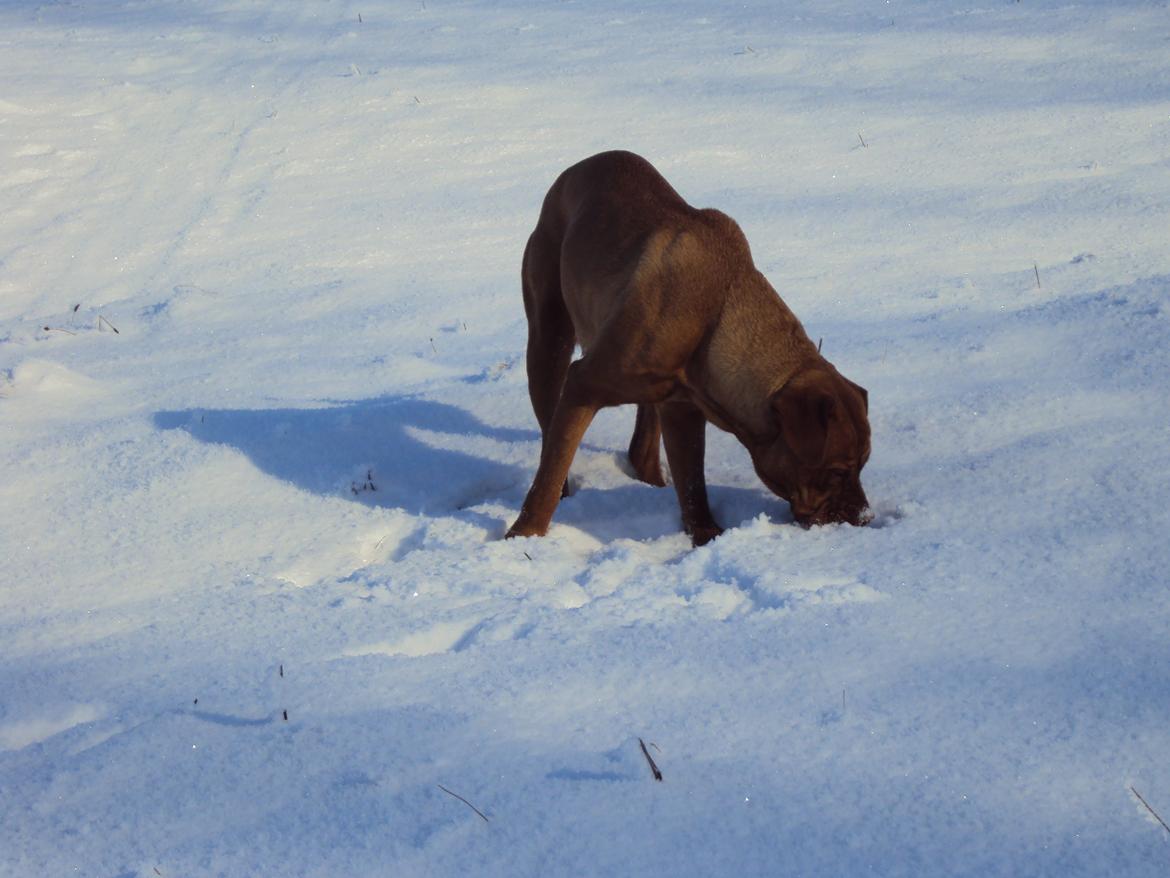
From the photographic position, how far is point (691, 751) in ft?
7.97

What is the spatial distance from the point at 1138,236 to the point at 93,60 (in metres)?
11.0

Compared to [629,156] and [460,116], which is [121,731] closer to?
[629,156]

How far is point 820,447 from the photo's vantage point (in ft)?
12.2

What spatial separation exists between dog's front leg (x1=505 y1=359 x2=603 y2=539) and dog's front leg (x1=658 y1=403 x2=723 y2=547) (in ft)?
0.91

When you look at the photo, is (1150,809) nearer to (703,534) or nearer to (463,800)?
(463,800)

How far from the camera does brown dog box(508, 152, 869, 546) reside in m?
3.78

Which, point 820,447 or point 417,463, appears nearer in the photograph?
point 820,447

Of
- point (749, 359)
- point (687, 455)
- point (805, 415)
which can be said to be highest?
point (749, 359)

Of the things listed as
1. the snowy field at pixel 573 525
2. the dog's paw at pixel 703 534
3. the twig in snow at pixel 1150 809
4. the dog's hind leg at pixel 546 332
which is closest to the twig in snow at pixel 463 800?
the snowy field at pixel 573 525

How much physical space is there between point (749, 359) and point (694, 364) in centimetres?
19

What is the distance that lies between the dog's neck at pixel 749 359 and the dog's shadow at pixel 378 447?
1.13 meters

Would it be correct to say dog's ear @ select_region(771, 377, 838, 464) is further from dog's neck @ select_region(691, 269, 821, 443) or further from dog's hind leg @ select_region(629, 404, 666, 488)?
dog's hind leg @ select_region(629, 404, 666, 488)

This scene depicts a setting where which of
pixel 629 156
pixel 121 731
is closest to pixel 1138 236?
pixel 629 156

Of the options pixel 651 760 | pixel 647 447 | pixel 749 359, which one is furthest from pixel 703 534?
pixel 651 760
